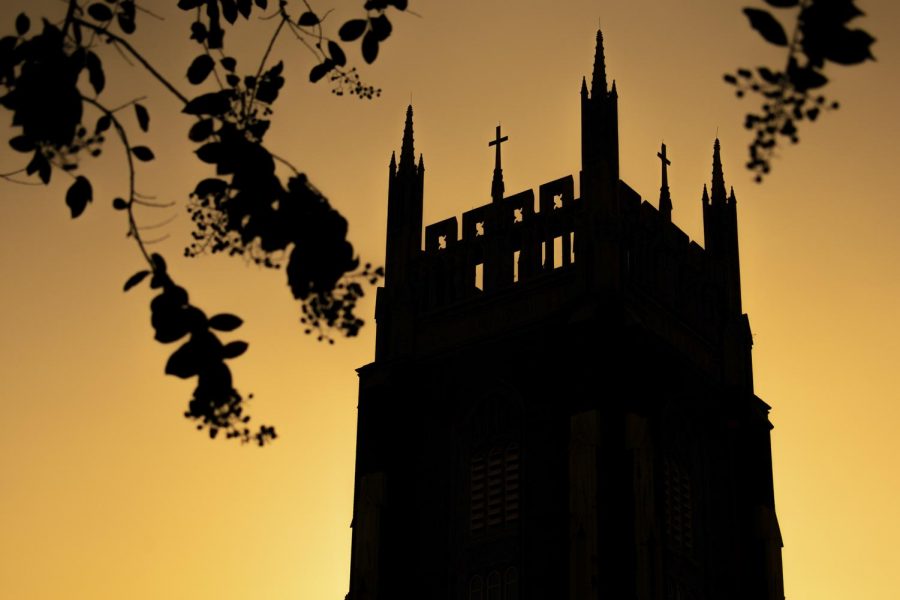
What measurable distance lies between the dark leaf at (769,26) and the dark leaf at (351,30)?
3.16m

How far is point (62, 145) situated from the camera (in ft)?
29.0

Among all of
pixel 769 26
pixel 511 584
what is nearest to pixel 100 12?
pixel 769 26

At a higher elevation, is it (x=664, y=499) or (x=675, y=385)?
(x=675, y=385)

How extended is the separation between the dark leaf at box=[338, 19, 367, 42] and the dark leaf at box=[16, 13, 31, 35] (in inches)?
63.0

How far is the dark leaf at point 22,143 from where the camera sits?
30.4ft

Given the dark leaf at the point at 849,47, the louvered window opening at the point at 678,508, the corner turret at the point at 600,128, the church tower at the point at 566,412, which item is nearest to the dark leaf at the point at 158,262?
the dark leaf at the point at 849,47

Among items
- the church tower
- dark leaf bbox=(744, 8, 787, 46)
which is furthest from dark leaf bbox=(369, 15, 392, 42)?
the church tower

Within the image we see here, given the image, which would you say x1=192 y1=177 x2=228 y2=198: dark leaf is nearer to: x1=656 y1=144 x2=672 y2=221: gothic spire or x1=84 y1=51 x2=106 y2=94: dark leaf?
x1=84 y1=51 x2=106 y2=94: dark leaf

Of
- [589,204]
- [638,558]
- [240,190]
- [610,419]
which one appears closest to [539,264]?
[589,204]

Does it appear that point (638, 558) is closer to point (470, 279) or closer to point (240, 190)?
point (470, 279)

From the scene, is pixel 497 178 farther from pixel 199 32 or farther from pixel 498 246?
pixel 199 32

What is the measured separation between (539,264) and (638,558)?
8200 millimetres

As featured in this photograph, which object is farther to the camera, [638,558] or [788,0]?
[638,558]

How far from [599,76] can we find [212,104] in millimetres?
37652
